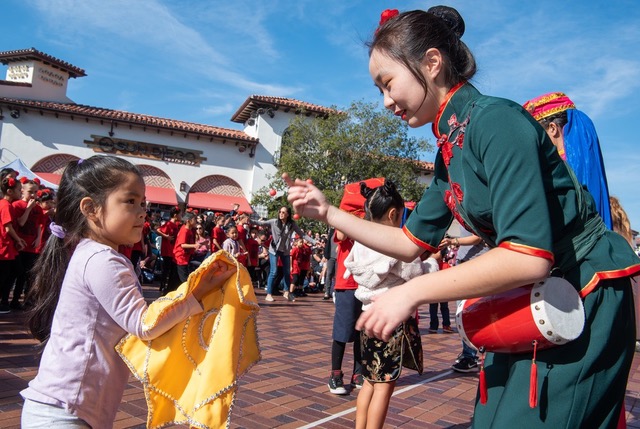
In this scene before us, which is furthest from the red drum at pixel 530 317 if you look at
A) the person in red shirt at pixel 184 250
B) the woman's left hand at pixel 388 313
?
the person in red shirt at pixel 184 250

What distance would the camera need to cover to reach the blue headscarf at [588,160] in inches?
81.3

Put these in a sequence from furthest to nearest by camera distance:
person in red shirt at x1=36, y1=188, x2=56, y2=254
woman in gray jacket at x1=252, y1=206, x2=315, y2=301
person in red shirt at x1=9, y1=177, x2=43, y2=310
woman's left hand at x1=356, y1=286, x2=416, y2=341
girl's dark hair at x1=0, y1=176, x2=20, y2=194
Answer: woman in gray jacket at x1=252, y1=206, x2=315, y2=301, person in red shirt at x1=36, y1=188, x2=56, y2=254, person in red shirt at x1=9, y1=177, x2=43, y2=310, girl's dark hair at x1=0, y1=176, x2=20, y2=194, woman's left hand at x1=356, y1=286, x2=416, y2=341

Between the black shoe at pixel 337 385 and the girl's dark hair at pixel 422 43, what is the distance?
335 centimetres

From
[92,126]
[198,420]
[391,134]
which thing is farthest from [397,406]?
[92,126]

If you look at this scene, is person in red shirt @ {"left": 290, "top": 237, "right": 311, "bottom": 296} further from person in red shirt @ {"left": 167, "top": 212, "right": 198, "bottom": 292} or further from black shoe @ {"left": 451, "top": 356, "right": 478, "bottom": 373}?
black shoe @ {"left": 451, "top": 356, "right": 478, "bottom": 373}

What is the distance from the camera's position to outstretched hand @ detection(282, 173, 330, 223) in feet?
5.89

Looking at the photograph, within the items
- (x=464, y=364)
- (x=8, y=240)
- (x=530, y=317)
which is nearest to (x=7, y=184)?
(x=8, y=240)

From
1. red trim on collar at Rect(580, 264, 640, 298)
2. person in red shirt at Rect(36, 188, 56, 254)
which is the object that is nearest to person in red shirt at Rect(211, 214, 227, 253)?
person in red shirt at Rect(36, 188, 56, 254)

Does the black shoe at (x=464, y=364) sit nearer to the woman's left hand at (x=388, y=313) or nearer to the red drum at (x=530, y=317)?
the red drum at (x=530, y=317)

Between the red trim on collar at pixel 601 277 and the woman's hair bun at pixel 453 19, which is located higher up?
the woman's hair bun at pixel 453 19

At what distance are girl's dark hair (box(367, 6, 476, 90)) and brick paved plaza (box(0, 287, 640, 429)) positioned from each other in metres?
2.71

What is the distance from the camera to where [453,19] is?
1.70m

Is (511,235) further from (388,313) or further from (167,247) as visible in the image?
(167,247)

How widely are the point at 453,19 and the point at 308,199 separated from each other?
2.40 feet
